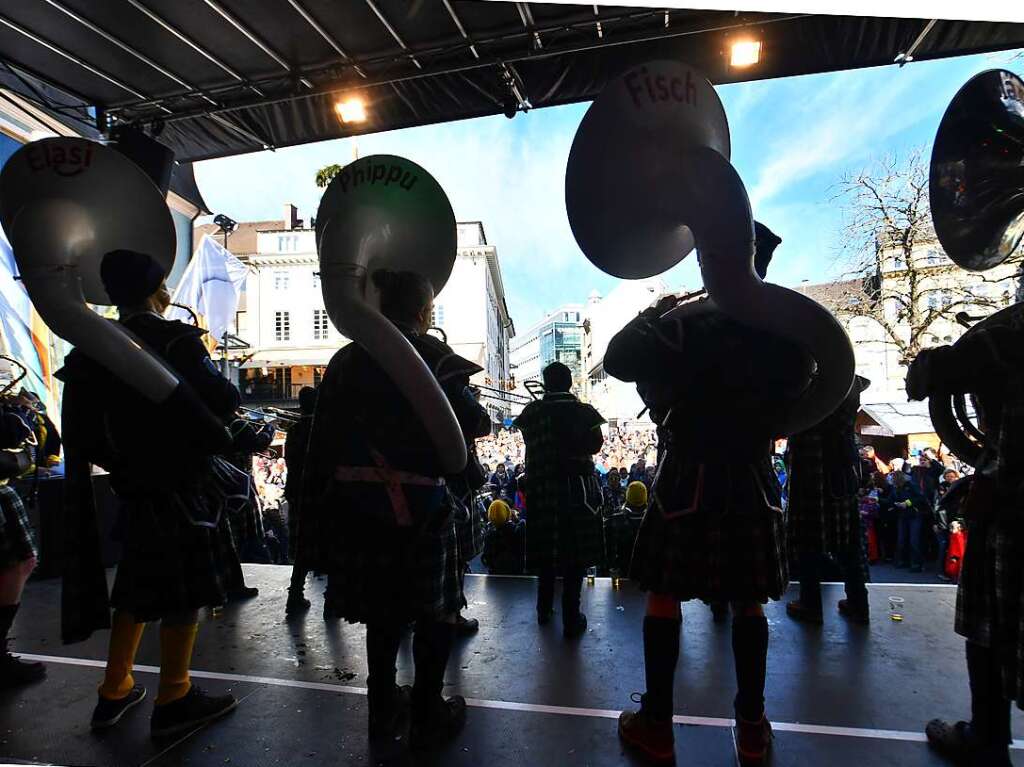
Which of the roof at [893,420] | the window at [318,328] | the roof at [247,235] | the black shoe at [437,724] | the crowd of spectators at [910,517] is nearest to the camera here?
the black shoe at [437,724]

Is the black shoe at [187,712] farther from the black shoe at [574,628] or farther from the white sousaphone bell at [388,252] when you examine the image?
the black shoe at [574,628]

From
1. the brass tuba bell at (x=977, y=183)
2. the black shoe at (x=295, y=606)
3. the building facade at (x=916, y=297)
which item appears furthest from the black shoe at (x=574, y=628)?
the building facade at (x=916, y=297)

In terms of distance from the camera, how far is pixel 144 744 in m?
1.93

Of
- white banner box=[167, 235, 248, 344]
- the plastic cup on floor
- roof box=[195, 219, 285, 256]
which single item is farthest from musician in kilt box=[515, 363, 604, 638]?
roof box=[195, 219, 285, 256]

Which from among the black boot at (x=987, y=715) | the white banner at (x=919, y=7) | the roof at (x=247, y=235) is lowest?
the black boot at (x=987, y=715)

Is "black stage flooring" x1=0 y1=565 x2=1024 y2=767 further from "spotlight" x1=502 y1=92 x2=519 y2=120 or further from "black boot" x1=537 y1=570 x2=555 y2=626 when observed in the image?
"spotlight" x1=502 y1=92 x2=519 y2=120

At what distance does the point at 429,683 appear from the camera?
1.89m

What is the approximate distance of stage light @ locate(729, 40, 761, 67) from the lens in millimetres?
3594

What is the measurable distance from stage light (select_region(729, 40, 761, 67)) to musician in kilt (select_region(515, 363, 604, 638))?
2343 millimetres

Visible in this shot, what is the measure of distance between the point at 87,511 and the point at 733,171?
7.83 feet

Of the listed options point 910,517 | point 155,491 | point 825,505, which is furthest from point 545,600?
point 910,517

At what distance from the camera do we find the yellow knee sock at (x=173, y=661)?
1985 millimetres

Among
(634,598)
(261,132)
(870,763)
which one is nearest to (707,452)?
(870,763)

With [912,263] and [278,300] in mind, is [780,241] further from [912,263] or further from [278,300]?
[278,300]
